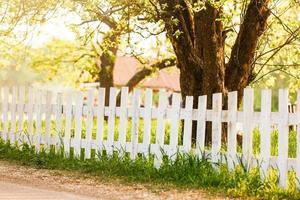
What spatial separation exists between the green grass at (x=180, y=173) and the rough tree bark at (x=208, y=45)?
6.48 ft

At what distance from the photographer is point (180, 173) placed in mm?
8781

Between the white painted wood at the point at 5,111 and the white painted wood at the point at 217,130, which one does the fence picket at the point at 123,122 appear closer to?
the white painted wood at the point at 217,130

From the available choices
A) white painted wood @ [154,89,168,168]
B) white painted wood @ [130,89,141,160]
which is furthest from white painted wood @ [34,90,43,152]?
white painted wood @ [154,89,168,168]

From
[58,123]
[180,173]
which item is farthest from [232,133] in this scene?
[58,123]

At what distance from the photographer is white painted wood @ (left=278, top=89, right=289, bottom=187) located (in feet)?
26.3

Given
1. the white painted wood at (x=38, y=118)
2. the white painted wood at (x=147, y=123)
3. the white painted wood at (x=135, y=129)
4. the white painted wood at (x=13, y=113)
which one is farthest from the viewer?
the white painted wood at (x=13, y=113)

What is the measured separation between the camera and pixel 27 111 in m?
11.8

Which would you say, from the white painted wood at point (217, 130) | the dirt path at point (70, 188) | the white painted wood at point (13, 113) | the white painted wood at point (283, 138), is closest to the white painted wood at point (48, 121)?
the white painted wood at point (13, 113)

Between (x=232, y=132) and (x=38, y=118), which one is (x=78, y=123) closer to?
(x=38, y=118)

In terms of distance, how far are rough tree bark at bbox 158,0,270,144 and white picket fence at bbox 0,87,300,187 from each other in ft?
4.42

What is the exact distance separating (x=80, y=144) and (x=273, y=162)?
3763 millimetres

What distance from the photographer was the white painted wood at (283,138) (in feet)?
26.3

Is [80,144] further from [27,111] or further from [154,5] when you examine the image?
[154,5]

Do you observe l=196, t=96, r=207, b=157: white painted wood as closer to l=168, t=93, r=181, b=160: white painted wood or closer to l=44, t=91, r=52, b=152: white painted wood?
l=168, t=93, r=181, b=160: white painted wood
